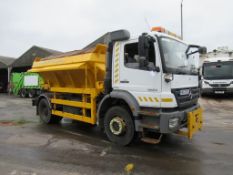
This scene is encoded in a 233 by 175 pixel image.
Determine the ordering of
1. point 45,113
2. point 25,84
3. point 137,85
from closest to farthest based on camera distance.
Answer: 1. point 137,85
2. point 45,113
3. point 25,84

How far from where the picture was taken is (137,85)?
16.9ft

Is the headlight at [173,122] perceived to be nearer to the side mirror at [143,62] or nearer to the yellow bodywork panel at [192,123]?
the yellow bodywork panel at [192,123]

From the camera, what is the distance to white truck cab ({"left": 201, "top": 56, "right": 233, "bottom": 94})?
14.7 metres

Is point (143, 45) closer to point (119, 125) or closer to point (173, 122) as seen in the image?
point (173, 122)

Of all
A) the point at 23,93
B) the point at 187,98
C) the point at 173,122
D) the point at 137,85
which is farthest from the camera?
the point at 23,93

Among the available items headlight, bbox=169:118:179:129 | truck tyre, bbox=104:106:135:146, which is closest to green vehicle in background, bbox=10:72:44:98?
truck tyre, bbox=104:106:135:146

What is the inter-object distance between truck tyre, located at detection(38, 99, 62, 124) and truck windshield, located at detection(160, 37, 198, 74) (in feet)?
15.9

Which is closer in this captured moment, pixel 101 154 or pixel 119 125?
pixel 101 154

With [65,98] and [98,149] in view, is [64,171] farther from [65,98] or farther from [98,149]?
[65,98]

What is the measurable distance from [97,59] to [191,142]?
127 inches

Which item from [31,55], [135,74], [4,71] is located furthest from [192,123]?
[4,71]

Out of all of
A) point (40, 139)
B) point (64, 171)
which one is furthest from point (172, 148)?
point (40, 139)

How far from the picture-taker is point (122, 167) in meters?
4.32

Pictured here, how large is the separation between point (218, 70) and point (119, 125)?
1201 centimetres
